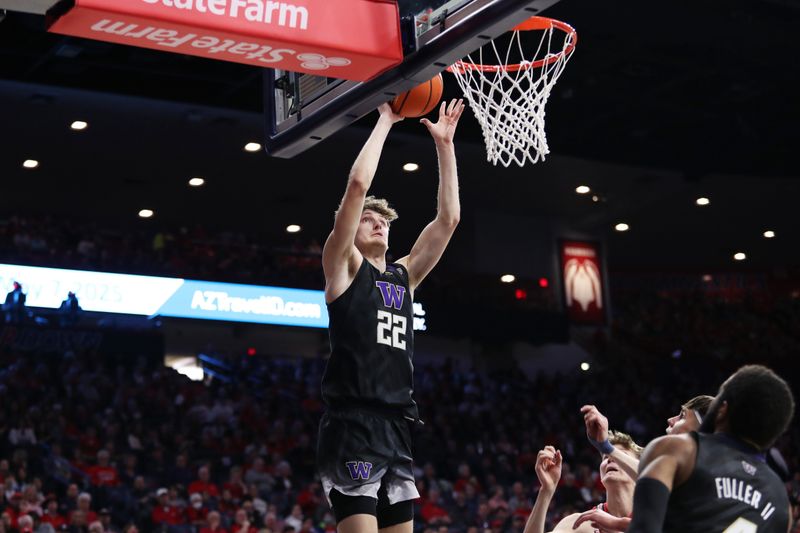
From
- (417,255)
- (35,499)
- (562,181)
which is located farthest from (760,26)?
(417,255)

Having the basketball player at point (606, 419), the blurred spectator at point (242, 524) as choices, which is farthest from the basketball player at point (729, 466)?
the blurred spectator at point (242, 524)

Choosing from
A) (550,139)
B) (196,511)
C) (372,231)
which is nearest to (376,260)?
(372,231)

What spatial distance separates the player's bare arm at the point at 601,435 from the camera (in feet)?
14.0

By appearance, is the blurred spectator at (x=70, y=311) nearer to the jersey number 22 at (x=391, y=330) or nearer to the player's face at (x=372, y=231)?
the player's face at (x=372, y=231)

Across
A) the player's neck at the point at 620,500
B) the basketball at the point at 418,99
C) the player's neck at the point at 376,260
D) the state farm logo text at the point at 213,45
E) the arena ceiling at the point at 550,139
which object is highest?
the arena ceiling at the point at 550,139

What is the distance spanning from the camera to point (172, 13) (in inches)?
186

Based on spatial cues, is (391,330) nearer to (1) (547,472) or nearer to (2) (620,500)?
(1) (547,472)

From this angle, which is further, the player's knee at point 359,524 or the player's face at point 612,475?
the player's face at point 612,475

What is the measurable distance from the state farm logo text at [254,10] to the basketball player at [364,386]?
0.59m

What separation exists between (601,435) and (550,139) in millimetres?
17994

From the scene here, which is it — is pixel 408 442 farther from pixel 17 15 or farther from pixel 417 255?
pixel 17 15

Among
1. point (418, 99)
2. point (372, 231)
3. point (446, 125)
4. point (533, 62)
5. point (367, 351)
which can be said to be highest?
point (533, 62)

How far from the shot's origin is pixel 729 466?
3.19 metres

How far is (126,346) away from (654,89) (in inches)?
401
